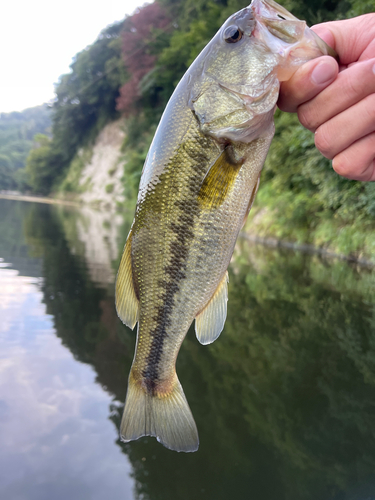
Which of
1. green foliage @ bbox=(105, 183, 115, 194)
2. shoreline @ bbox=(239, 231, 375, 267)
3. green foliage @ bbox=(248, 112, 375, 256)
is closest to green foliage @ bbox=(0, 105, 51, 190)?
green foliage @ bbox=(105, 183, 115, 194)

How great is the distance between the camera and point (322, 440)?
10.4ft

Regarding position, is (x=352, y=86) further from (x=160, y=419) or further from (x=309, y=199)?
(x=309, y=199)

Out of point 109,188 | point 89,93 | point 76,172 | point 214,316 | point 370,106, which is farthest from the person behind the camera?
point 76,172

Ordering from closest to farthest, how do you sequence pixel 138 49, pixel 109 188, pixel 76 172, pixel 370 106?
1. pixel 370 106
2. pixel 138 49
3. pixel 109 188
4. pixel 76 172

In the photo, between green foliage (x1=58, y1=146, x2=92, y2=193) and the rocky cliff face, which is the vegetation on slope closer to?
the rocky cliff face

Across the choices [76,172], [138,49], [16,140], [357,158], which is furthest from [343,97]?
[16,140]

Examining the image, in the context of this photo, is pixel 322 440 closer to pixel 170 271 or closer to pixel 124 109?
pixel 170 271

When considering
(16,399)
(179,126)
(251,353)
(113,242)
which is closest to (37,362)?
(16,399)

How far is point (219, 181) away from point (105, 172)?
160 ft

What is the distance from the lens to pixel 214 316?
6.66ft

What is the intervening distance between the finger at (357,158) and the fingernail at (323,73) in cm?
30

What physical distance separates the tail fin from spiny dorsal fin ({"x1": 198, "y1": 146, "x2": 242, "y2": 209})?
3.34 feet

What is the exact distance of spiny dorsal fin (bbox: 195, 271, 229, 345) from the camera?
6.60 ft

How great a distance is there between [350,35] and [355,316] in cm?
515
